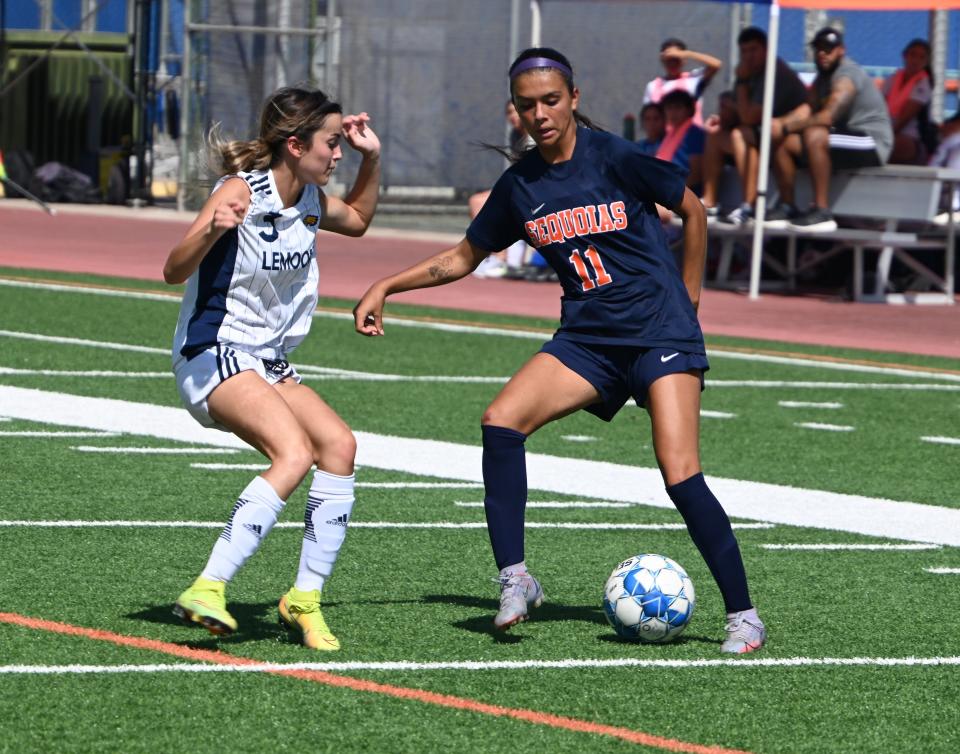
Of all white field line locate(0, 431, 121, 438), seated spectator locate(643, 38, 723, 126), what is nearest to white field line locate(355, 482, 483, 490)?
white field line locate(0, 431, 121, 438)

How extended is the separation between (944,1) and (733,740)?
15064 mm

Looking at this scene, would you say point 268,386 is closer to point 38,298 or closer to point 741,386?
point 741,386

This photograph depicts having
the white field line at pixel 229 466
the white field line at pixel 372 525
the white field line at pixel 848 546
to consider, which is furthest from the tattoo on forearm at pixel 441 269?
the white field line at pixel 229 466

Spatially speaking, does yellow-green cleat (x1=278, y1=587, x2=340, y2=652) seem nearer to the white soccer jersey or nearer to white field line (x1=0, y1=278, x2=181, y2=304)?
the white soccer jersey

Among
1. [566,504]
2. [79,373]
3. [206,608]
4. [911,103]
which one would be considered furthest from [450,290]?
[206,608]

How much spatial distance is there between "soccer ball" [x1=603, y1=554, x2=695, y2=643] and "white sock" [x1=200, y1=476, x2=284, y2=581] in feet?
3.83

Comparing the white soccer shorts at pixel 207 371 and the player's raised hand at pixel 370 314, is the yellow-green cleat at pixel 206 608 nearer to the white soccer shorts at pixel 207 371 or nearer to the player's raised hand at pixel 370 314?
the white soccer shorts at pixel 207 371

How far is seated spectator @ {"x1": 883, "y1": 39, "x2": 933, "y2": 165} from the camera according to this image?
2119 cm

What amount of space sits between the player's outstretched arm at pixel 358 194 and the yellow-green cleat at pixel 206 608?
1363mm

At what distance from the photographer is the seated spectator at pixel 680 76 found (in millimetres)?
21047

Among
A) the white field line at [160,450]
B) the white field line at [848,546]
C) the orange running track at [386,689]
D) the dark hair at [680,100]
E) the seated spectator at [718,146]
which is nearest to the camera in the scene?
the orange running track at [386,689]

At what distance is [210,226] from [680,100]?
14.9 m

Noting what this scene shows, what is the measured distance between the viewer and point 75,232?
2569 centimetres

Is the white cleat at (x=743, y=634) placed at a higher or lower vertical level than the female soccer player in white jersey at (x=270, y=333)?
lower
